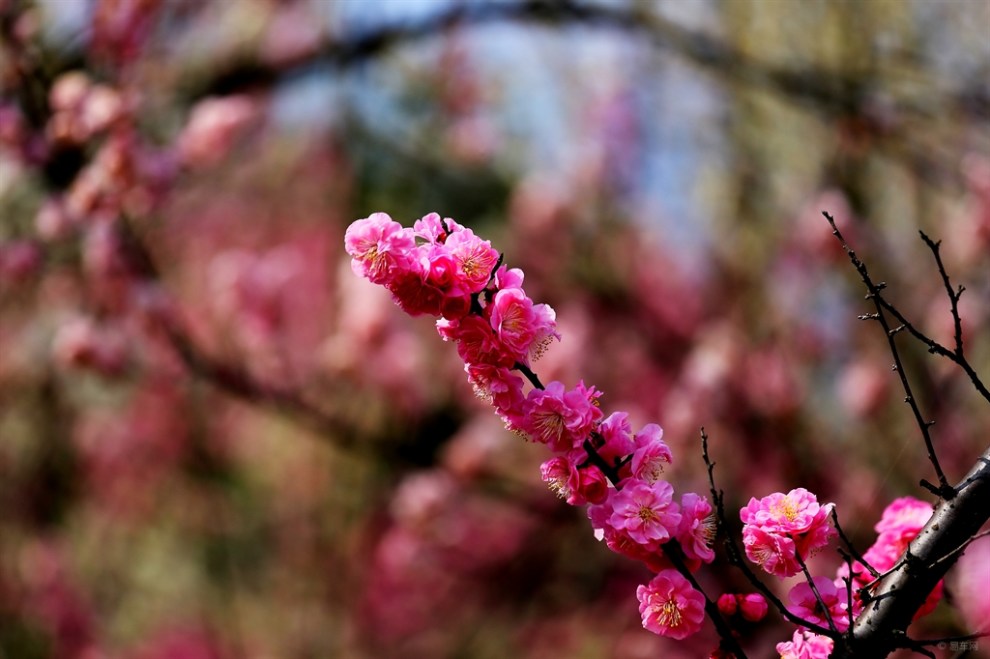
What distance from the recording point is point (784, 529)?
122 cm

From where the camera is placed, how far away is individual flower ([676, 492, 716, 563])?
49.4 inches

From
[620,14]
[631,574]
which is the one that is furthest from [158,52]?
[631,574]

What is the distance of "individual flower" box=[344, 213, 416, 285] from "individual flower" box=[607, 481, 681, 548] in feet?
1.31

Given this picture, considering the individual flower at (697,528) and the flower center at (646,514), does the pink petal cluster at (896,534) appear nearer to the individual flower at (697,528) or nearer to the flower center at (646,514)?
the individual flower at (697,528)

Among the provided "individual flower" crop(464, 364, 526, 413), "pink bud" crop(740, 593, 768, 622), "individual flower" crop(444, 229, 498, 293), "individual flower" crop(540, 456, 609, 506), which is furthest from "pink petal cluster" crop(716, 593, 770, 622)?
"individual flower" crop(444, 229, 498, 293)

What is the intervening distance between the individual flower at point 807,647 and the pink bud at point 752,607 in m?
0.05

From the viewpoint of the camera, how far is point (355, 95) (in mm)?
5152

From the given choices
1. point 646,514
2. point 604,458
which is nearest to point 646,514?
point 646,514

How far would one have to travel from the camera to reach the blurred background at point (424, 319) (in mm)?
3803

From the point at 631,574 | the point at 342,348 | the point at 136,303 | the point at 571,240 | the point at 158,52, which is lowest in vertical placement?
the point at 631,574

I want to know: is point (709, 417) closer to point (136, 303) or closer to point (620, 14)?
point (620, 14)

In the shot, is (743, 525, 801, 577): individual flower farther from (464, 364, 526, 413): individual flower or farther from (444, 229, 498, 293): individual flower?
(444, 229, 498, 293): individual flower

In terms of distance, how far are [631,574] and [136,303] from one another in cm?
254

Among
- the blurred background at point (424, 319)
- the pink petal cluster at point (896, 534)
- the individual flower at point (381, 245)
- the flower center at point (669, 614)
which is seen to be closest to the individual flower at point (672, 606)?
the flower center at point (669, 614)
